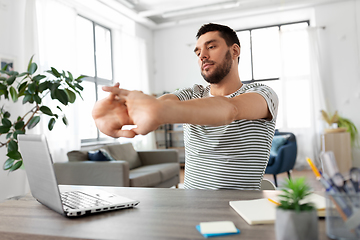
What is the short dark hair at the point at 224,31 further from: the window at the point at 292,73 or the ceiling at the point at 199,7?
the window at the point at 292,73

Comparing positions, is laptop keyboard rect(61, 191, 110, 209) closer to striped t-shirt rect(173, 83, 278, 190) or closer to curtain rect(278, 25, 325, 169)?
striped t-shirt rect(173, 83, 278, 190)

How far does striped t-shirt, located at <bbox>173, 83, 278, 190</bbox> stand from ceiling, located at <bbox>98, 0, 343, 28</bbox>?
470 cm

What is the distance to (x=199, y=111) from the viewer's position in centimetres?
78

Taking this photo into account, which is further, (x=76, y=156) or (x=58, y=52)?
(x=58, y=52)

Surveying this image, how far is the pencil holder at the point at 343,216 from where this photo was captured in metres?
0.58

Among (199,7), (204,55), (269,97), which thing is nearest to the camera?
(269,97)

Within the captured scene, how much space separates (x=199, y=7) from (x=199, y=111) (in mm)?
5554

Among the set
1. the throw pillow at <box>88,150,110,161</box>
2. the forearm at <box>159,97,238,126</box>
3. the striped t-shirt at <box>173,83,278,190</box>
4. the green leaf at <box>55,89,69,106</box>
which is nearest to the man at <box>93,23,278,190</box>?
the striped t-shirt at <box>173,83,278,190</box>

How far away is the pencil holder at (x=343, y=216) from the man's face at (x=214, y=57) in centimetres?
95

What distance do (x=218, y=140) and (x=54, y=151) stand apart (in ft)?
11.4

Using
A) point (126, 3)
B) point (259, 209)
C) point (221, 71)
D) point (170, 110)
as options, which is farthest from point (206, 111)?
point (126, 3)

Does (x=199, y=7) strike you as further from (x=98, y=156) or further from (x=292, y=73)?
(x=98, y=156)

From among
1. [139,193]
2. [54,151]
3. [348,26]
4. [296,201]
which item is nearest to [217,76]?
[139,193]

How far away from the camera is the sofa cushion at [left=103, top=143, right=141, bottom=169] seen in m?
4.62
